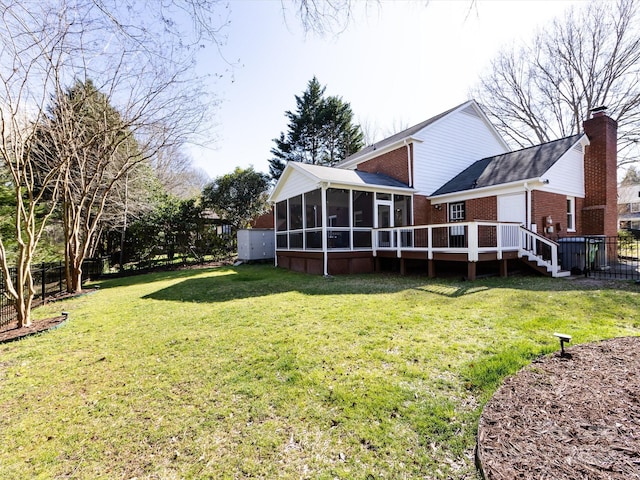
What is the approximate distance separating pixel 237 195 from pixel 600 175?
1968 cm

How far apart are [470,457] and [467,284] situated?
6.77 meters

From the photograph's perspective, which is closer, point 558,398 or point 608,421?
point 608,421

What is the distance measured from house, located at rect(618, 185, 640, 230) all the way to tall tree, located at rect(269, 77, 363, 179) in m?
34.0

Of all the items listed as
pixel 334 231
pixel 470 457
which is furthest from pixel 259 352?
pixel 334 231

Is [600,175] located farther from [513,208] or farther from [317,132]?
[317,132]

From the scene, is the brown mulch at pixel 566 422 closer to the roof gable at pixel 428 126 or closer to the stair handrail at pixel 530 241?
the stair handrail at pixel 530 241

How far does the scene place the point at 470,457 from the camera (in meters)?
2.14

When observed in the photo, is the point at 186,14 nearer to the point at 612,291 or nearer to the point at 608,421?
the point at 608,421

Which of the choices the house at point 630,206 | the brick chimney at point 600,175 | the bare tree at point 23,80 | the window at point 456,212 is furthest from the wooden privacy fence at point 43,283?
the house at point 630,206

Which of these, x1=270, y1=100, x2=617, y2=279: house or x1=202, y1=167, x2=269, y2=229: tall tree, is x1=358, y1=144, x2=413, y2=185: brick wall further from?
x1=202, y1=167, x2=269, y2=229: tall tree

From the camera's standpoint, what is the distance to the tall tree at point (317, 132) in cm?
2841

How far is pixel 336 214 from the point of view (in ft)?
44.4

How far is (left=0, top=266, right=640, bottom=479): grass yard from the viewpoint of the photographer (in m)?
2.25

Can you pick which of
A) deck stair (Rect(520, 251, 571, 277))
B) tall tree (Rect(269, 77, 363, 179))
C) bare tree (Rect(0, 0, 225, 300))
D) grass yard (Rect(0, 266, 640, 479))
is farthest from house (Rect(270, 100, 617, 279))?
tall tree (Rect(269, 77, 363, 179))
